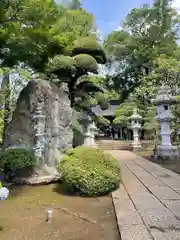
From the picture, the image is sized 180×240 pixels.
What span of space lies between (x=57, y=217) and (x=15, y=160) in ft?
8.30

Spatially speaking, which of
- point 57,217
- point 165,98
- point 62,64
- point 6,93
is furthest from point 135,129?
point 57,217

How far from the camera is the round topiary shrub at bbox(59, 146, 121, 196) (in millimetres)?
4609

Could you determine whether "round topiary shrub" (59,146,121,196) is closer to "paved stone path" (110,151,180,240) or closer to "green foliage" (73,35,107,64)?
"paved stone path" (110,151,180,240)

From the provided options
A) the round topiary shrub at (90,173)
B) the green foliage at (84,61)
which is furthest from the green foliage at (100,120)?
the round topiary shrub at (90,173)

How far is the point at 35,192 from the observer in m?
5.13

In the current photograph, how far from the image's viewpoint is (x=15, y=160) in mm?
5672

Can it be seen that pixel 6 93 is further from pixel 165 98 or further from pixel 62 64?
pixel 165 98

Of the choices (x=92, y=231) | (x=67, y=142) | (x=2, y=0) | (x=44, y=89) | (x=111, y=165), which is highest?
(x=2, y=0)

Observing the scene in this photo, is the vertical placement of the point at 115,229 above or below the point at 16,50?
below

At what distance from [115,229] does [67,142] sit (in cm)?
396

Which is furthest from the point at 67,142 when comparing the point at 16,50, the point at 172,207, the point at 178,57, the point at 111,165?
the point at 178,57

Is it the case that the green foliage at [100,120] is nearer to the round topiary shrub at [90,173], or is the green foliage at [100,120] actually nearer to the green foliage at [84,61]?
the green foliage at [84,61]

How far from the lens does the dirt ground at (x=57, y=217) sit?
292 cm

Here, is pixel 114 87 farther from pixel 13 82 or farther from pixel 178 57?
pixel 13 82
